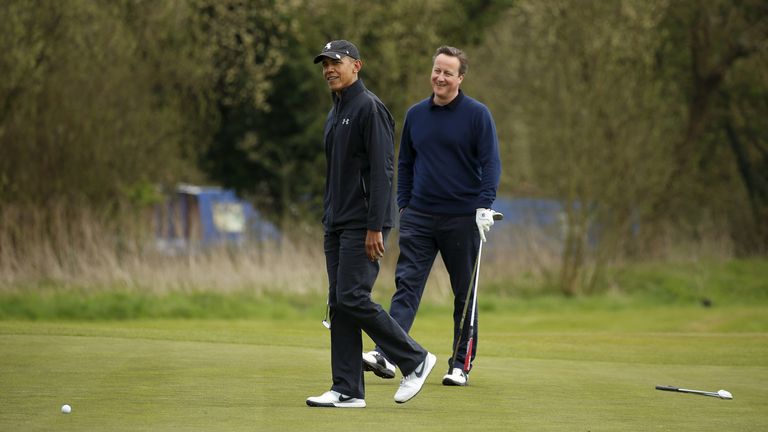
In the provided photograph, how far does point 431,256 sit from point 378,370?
0.90 meters

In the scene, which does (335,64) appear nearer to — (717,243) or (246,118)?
(717,243)

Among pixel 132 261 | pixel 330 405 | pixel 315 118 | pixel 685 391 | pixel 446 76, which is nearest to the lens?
pixel 330 405

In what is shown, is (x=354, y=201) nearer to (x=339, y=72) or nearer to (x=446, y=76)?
(x=339, y=72)

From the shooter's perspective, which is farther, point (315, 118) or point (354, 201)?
point (315, 118)

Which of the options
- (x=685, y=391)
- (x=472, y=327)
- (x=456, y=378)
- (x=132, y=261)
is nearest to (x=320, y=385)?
(x=456, y=378)

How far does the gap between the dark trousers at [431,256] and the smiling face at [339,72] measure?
1.59 m

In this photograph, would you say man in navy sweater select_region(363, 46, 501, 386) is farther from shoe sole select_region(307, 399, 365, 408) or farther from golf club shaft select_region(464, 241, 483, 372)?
shoe sole select_region(307, 399, 365, 408)

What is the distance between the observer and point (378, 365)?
747 cm

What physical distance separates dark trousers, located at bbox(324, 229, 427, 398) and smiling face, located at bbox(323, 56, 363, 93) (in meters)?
0.75

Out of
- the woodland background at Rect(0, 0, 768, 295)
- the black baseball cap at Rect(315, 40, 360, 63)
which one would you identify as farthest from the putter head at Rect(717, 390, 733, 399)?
the woodland background at Rect(0, 0, 768, 295)

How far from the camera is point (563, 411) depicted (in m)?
6.41

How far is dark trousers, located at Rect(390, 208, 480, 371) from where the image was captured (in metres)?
7.86

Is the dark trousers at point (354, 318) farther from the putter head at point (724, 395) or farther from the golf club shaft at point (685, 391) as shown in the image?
the putter head at point (724, 395)

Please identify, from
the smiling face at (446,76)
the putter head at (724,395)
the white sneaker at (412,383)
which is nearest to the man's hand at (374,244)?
the white sneaker at (412,383)
